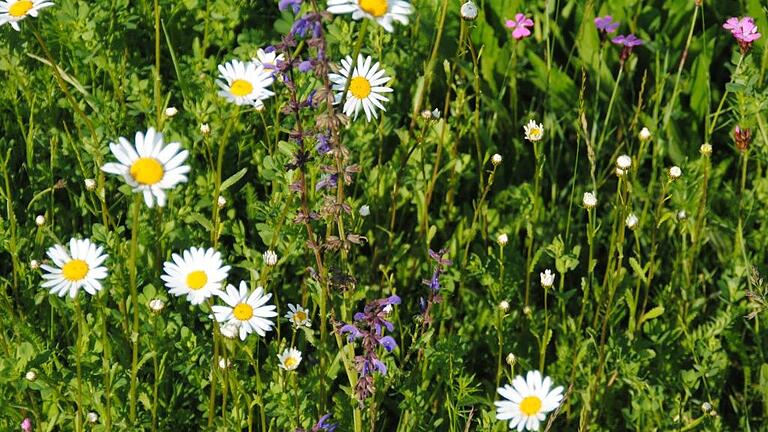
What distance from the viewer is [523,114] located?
395 centimetres

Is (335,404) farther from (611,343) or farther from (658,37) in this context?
(658,37)

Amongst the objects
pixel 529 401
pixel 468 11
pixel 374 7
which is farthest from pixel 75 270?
pixel 468 11

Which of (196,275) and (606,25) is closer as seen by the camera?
(196,275)

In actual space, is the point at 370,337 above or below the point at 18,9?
below

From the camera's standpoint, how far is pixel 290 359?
258 centimetres

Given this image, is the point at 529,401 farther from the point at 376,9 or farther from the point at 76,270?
the point at 76,270

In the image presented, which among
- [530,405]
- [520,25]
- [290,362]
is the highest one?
[520,25]

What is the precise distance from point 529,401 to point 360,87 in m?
1.08

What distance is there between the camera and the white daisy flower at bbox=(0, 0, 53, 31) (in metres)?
2.56

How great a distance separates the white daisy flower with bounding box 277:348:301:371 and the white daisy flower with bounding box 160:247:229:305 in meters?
0.27

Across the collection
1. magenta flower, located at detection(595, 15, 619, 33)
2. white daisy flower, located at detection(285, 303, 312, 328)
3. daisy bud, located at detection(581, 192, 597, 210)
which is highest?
magenta flower, located at detection(595, 15, 619, 33)

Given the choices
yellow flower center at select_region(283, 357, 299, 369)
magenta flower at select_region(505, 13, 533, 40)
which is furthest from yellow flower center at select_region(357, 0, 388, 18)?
magenta flower at select_region(505, 13, 533, 40)

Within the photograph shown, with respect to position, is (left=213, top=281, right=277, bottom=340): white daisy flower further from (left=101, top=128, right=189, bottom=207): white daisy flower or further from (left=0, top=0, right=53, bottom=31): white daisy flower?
(left=0, top=0, right=53, bottom=31): white daisy flower

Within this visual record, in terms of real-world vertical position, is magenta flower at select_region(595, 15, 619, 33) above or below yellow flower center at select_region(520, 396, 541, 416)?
above
